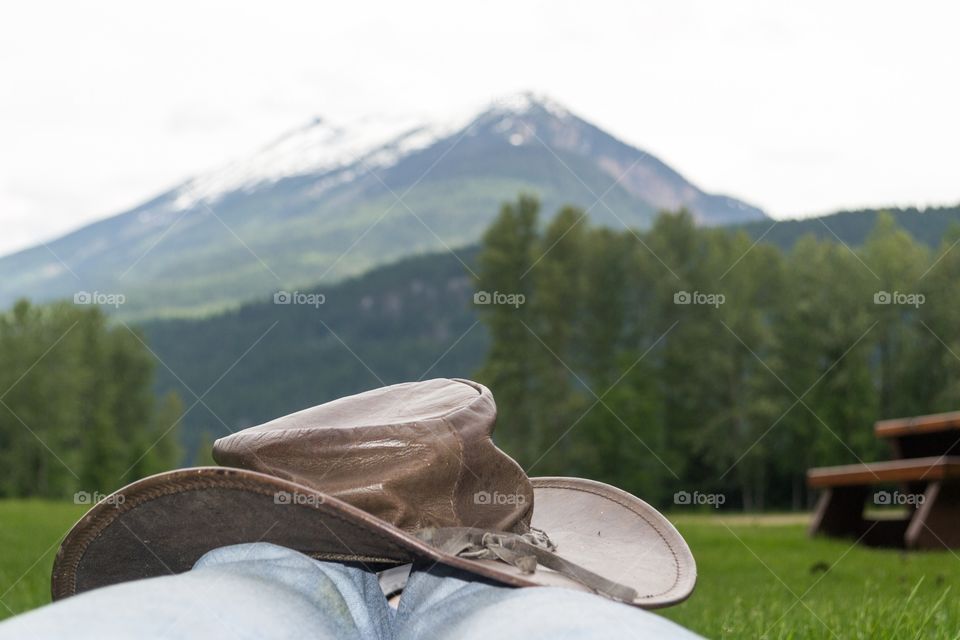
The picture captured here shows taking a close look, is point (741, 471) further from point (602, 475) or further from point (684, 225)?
point (684, 225)

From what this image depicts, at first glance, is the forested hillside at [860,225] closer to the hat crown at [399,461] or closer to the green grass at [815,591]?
the green grass at [815,591]

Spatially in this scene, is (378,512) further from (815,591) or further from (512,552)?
(815,591)

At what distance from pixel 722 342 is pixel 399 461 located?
4131cm

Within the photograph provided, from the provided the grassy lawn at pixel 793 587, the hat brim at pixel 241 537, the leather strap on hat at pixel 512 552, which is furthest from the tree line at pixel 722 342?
the leather strap on hat at pixel 512 552

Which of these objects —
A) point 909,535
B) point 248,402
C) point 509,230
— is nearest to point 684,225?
point 509,230

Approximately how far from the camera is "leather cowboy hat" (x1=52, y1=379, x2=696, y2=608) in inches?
71.3

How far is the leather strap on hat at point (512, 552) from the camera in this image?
1889 mm

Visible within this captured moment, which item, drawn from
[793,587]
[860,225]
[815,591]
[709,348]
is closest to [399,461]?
[815,591]

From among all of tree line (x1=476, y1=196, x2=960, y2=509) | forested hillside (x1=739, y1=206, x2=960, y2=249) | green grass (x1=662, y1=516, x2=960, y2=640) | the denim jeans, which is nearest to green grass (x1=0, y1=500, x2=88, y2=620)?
green grass (x1=662, y1=516, x2=960, y2=640)

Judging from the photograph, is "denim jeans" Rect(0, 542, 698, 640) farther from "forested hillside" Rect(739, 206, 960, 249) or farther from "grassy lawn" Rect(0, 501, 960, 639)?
"forested hillside" Rect(739, 206, 960, 249)

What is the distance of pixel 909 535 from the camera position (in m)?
8.69

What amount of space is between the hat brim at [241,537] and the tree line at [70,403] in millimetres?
46390

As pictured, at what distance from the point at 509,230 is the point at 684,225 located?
29.2ft

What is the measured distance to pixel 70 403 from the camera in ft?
160
